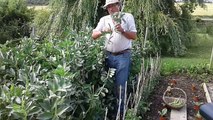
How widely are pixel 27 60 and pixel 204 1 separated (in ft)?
28.6

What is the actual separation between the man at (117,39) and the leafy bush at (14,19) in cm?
710

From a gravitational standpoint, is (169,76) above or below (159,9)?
below

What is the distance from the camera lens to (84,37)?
15.0 feet

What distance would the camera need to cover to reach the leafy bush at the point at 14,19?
1134 centimetres

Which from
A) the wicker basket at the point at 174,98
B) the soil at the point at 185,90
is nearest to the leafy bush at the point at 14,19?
the soil at the point at 185,90

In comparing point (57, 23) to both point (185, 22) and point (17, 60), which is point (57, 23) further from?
point (17, 60)

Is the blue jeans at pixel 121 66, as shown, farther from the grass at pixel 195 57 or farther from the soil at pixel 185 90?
the grass at pixel 195 57

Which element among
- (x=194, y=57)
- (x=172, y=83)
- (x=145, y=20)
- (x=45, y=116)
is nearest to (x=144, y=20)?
(x=145, y=20)

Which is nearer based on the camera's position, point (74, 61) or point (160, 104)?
point (74, 61)

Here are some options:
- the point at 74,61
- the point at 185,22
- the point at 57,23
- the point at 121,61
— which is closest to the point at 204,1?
the point at 185,22

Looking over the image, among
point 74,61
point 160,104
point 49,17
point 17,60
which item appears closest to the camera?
point 17,60

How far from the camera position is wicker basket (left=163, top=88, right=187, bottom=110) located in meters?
5.25

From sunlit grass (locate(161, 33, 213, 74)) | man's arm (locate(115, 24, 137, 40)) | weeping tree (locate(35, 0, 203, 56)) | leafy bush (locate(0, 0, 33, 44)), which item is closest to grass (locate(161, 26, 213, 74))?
sunlit grass (locate(161, 33, 213, 74))

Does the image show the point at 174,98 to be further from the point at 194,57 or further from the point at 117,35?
the point at 194,57
